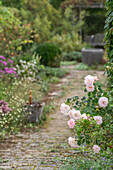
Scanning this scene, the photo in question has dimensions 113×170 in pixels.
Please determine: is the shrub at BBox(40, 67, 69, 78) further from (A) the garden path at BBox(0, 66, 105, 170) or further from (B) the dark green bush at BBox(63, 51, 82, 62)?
(B) the dark green bush at BBox(63, 51, 82, 62)

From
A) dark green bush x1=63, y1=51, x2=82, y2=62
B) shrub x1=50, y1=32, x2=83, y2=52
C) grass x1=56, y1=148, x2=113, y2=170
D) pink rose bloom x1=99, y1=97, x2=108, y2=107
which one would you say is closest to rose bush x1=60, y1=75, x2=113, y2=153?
pink rose bloom x1=99, y1=97, x2=108, y2=107

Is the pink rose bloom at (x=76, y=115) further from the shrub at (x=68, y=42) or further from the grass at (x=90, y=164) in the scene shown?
the shrub at (x=68, y=42)

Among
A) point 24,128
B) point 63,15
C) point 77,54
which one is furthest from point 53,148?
point 63,15

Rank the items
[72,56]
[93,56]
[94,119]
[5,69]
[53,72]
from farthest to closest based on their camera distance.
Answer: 1. [72,56]
2. [93,56]
3. [53,72]
4. [5,69]
5. [94,119]

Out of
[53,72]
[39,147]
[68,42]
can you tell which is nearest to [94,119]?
[39,147]

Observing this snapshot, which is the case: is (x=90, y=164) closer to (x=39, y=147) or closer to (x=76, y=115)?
(x=76, y=115)

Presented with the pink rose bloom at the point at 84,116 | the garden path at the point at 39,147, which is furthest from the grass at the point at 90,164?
the pink rose bloom at the point at 84,116

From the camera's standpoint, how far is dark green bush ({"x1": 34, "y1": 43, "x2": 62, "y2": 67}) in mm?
9734

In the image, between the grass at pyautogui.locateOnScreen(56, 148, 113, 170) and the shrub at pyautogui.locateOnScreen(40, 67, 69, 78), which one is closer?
the grass at pyautogui.locateOnScreen(56, 148, 113, 170)

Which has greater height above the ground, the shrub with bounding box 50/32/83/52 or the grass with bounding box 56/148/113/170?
the shrub with bounding box 50/32/83/52

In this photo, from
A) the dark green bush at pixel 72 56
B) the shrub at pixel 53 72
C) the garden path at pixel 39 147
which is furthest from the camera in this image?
the dark green bush at pixel 72 56

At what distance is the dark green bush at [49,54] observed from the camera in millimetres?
9734

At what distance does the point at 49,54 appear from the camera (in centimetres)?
990

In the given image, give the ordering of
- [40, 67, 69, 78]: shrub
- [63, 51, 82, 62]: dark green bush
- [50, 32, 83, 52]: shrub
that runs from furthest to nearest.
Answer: [50, 32, 83, 52]: shrub, [63, 51, 82, 62]: dark green bush, [40, 67, 69, 78]: shrub
